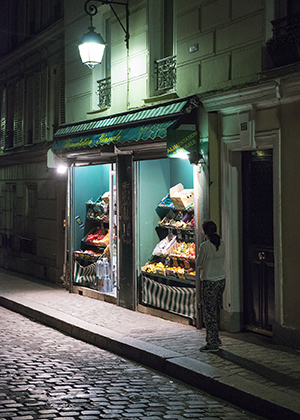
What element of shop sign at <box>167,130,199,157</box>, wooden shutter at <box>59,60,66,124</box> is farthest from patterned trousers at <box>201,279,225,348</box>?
wooden shutter at <box>59,60,66,124</box>

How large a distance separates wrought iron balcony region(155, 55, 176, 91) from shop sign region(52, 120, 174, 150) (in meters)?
0.95

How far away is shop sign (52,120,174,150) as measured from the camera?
9594mm

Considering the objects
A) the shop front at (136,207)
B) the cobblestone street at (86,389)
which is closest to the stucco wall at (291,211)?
the shop front at (136,207)

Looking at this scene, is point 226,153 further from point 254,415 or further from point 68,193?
point 68,193

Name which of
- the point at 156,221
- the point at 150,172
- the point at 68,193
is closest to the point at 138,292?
the point at 156,221

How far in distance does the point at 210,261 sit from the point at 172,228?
2.89 metres

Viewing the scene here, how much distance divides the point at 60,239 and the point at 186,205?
18.3 feet

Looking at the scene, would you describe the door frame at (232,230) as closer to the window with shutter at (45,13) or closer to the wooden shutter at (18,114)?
the window with shutter at (45,13)

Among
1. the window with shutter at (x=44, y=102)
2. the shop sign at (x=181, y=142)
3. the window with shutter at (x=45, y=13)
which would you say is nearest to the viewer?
the shop sign at (x=181, y=142)

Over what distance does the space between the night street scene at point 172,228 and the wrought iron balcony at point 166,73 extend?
0.04m

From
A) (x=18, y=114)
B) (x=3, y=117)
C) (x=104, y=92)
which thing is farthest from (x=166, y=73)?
(x=3, y=117)

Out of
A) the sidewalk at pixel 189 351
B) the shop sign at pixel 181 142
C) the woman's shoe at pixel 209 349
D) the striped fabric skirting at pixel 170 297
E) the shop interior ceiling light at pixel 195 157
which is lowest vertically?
the sidewalk at pixel 189 351

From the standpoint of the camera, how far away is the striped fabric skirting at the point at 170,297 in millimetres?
9578

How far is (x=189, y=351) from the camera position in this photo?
7801 mm
